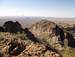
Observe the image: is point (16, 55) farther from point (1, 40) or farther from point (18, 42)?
point (1, 40)

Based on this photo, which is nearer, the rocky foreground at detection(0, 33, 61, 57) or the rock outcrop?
the rocky foreground at detection(0, 33, 61, 57)

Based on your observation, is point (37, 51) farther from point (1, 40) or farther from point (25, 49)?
point (1, 40)

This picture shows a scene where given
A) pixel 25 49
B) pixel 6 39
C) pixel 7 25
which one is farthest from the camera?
pixel 7 25

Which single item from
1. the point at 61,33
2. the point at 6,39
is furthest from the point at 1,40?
the point at 61,33

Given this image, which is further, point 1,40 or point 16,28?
point 16,28

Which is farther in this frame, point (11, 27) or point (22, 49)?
point (11, 27)

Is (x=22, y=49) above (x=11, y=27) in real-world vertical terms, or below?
below

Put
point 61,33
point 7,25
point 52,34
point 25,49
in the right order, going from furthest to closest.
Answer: point 61,33 → point 52,34 → point 7,25 → point 25,49

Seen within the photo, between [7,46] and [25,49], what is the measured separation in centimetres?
137

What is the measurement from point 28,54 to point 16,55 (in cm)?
98

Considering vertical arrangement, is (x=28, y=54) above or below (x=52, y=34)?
above

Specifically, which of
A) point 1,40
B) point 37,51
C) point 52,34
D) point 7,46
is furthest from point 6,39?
point 52,34

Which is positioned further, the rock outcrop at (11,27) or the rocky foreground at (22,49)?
the rock outcrop at (11,27)

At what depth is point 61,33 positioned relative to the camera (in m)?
35.7
